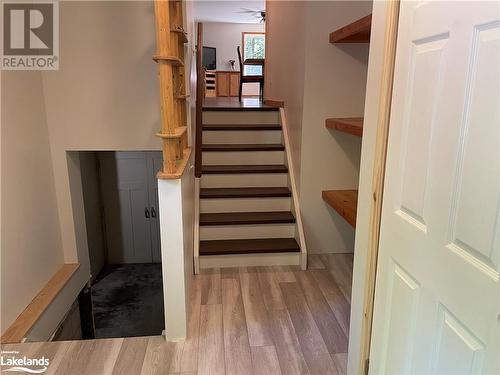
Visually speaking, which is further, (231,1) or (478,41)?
(231,1)

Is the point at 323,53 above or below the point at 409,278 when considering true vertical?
above

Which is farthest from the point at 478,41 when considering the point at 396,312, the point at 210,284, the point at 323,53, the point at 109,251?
the point at 109,251

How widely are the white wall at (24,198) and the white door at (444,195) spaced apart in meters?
2.31

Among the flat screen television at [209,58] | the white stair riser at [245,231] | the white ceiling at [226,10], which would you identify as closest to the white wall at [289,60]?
the white stair riser at [245,231]

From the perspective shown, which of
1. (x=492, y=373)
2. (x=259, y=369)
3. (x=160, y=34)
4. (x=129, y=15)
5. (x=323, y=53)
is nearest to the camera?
(x=492, y=373)

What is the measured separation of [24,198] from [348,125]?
232cm

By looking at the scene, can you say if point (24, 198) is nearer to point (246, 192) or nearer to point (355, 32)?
point (246, 192)

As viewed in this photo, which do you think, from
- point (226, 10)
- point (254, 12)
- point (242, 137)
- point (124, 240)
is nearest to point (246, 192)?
point (242, 137)

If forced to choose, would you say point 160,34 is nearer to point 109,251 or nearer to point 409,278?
point 409,278

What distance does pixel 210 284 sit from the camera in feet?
9.51

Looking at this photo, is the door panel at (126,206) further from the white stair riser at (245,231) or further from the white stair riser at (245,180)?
the white stair riser at (245,231)

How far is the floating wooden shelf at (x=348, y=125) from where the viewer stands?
Answer: 7.75 ft

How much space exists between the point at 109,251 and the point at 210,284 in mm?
3329

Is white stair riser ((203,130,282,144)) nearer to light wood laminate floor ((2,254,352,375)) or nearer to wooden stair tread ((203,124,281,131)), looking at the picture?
wooden stair tread ((203,124,281,131))
